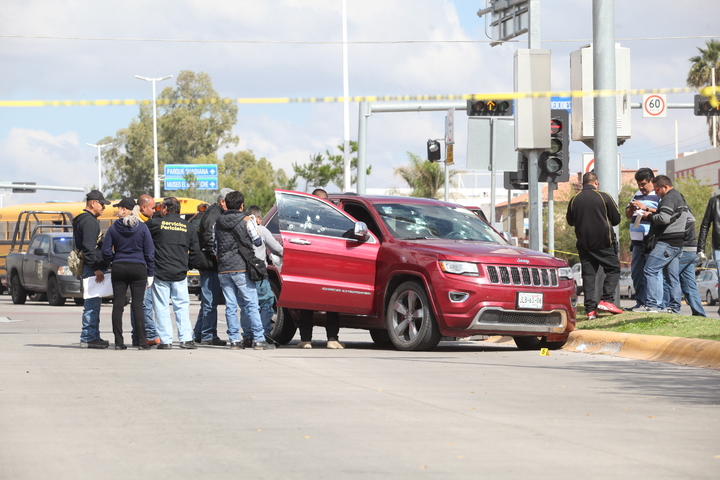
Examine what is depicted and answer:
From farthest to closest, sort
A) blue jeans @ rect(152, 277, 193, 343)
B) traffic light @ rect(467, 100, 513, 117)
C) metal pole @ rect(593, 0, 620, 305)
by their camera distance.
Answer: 1. traffic light @ rect(467, 100, 513, 117)
2. metal pole @ rect(593, 0, 620, 305)
3. blue jeans @ rect(152, 277, 193, 343)

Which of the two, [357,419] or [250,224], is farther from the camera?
[250,224]

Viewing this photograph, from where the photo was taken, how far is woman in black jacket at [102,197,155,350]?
12.9m

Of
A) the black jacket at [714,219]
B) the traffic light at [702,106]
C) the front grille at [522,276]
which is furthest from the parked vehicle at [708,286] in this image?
the front grille at [522,276]

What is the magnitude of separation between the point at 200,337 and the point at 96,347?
156cm

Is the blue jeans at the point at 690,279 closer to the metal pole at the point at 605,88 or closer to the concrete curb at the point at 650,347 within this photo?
the metal pole at the point at 605,88

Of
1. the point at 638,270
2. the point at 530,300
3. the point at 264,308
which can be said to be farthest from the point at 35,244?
the point at 530,300

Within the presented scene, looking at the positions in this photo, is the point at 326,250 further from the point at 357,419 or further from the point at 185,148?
the point at 185,148

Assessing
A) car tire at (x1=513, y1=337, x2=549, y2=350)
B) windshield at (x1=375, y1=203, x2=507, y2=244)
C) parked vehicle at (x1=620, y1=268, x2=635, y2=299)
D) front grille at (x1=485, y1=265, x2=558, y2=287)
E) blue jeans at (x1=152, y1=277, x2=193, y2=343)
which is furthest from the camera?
parked vehicle at (x1=620, y1=268, x2=635, y2=299)

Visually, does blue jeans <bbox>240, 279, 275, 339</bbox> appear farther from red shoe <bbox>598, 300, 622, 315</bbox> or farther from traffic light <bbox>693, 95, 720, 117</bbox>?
traffic light <bbox>693, 95, 720, 117</bbox>

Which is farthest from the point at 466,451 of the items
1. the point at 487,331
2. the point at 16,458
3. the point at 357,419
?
the point at 487,331

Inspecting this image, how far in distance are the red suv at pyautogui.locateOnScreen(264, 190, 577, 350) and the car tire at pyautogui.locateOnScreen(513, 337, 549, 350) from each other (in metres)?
0.01

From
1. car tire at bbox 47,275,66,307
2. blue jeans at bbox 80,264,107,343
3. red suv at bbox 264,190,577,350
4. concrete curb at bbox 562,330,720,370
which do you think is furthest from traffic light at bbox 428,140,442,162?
blue jeans at bbox 80,264,107,343

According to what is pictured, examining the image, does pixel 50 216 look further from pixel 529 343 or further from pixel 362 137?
pixel 529 343

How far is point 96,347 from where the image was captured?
1322 centimetres
